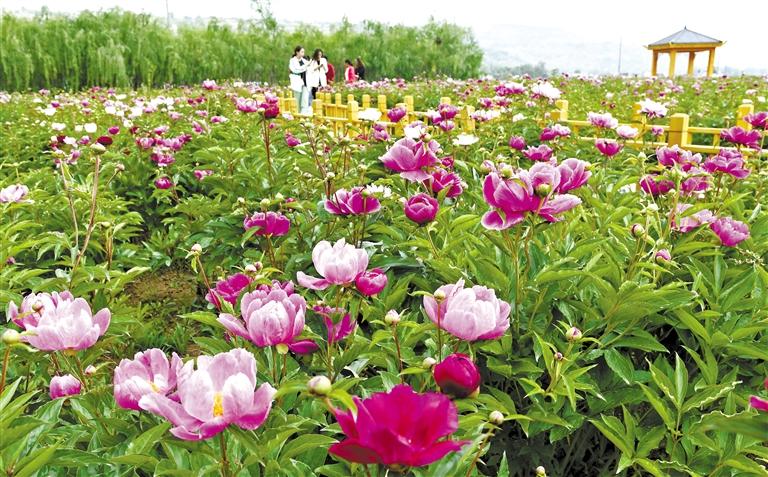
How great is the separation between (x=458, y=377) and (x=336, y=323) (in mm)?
327

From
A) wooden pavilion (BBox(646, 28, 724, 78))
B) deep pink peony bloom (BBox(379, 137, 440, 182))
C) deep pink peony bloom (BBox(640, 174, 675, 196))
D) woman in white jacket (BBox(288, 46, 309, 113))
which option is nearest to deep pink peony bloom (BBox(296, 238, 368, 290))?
deep pink peony bloom (BBox(379, 137, 440, 182))

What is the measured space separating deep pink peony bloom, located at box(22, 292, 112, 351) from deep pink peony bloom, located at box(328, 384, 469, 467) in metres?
0.53

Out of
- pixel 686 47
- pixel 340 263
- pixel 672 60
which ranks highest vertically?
pixel 686 47

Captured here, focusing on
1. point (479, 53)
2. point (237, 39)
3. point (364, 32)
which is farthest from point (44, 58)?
point (479, 53)

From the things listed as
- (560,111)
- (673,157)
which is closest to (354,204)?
(673,157)

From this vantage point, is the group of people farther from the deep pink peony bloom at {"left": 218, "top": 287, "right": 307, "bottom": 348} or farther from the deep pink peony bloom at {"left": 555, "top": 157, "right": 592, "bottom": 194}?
the deep pink peony bloom at {"left": 218, "top": 287, "right": 307, "bottom": 348}

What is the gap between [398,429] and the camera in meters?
0.62

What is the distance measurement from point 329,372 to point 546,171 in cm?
54

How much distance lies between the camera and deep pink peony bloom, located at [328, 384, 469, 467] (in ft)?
1.90

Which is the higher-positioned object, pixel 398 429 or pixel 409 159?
pixel 409 159

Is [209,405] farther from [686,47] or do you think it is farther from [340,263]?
[686,47]

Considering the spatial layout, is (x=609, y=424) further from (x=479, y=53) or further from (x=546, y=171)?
(x=479, y=53)

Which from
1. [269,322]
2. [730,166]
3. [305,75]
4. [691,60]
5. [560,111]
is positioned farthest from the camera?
[691,60]

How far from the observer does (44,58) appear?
13.5 metres
